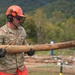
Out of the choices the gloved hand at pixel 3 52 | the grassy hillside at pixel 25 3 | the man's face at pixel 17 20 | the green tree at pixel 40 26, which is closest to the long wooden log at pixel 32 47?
the gloved hand at pixel 3 52

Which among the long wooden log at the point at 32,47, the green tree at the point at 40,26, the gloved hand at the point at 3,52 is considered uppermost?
the green tree at the point at 40,26

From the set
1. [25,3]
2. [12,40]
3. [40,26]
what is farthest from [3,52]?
[25,3]

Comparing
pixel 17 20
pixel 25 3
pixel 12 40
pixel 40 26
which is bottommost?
pixel 12 40

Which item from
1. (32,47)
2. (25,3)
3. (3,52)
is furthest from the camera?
(25,3)

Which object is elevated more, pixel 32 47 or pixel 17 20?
pixel 17 20

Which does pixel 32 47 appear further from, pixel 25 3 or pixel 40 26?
pixel 25 3

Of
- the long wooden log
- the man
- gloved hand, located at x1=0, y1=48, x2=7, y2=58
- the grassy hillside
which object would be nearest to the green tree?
the man

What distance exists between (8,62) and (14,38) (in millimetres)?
396

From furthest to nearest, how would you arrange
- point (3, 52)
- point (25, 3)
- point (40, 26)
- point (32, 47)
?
point (25, 3), point (40, 26), point (32, 47), point (3, 52)

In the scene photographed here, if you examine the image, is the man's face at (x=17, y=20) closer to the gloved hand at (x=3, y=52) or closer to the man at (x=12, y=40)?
the man at (x=12, y=40)

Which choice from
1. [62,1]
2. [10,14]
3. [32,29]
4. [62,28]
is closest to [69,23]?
[62,28]

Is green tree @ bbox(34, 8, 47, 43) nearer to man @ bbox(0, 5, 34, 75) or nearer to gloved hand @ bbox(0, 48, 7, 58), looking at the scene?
man @ bbox(0, 5, 34, 75)

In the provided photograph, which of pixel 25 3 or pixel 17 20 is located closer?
pixel 17 20

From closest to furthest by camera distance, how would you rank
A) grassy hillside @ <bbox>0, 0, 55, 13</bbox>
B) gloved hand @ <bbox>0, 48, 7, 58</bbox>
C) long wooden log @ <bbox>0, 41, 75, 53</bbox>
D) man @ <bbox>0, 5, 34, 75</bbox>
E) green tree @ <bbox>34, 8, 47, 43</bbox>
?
gloved hand @ <bbox>0, 48, 7, 58</bbox> < long wooden log @ <bbox>0, 41, 75, 53</bbox> < man @ <bbox>0, 5, 34, 75</bbox> < green tree @ <bbox>34, 8, 47, 43</bbox> < grassy hillside @ <bbox>0, 0, 55, 13</bbox>
